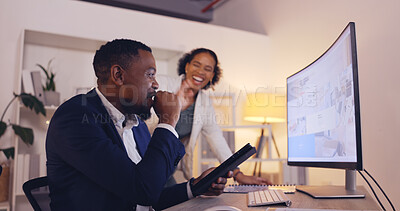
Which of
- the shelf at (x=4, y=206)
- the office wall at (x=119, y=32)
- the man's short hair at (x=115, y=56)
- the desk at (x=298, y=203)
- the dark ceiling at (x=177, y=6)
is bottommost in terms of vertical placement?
the shelf at (x=4, y=206)

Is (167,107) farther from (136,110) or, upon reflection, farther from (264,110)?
(264,110)

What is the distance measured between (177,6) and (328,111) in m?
3.81

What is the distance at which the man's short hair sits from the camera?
4.11 ft

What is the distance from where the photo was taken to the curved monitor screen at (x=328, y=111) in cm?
111

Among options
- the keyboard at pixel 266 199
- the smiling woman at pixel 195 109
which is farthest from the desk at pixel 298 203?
the smiling woman at pixel 195 109

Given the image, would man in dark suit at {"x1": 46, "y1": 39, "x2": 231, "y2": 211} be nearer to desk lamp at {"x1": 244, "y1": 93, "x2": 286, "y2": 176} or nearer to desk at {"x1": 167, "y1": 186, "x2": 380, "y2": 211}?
desk at {"x1": 167, "y1": 186, "x2": 380, "y2": 211}

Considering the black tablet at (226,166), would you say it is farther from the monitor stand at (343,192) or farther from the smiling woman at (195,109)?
the smiling woman at (195,109)

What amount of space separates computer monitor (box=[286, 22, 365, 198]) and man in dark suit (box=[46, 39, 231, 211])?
0.41 m

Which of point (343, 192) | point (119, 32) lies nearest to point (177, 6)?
point (119, 32)

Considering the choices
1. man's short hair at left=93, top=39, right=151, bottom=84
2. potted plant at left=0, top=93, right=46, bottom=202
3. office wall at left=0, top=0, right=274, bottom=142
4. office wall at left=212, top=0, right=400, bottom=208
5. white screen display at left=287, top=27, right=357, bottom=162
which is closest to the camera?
white screen display at left=287, top=27, right=357, bottom=162

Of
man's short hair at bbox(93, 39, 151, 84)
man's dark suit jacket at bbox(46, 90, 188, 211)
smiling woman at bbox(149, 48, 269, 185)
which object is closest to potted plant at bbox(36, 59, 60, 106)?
smiling woman at bbox(149, 48, 269, 185)

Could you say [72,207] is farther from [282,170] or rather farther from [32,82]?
[282,170]

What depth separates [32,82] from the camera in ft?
9.21

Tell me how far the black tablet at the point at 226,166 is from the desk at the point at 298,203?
5 cm
